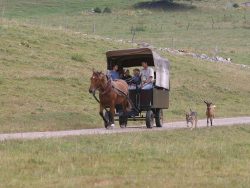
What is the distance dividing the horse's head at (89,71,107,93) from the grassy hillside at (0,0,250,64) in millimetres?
34917

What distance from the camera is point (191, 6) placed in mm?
94875

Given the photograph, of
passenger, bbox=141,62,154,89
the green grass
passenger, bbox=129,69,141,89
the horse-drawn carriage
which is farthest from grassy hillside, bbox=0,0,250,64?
the green grass

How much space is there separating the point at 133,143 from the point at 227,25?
62316 millimetres

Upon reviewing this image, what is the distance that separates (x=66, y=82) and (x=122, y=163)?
2124 centimetres

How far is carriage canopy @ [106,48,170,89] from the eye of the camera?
26.9m

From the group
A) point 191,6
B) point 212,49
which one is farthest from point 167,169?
point 191,6

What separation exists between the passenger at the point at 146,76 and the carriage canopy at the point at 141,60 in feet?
1.23

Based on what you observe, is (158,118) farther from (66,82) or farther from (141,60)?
(66,82)

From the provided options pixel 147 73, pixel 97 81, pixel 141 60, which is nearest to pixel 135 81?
pixel 147 73

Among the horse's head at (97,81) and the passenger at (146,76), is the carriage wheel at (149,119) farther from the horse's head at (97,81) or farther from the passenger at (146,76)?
the horse's head at (97,81)

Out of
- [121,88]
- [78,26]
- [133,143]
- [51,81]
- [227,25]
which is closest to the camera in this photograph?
[133,143]

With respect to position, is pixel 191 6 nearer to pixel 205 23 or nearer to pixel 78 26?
pixel 205 23

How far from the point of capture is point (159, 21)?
265ft

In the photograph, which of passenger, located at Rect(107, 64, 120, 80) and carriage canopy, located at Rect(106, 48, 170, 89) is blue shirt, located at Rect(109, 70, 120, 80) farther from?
carriage canopy, located at Rect(106, 48, 170, 89)
